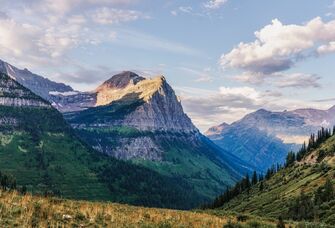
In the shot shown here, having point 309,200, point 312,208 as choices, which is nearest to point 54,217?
point 312,208

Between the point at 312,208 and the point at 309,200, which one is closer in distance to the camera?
the point at 312,208

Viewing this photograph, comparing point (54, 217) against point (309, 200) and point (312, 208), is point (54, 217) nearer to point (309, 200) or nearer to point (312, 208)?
point (312, 208)

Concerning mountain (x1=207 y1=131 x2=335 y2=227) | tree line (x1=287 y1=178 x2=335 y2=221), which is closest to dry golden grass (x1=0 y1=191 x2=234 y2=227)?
mountain (x1=207 y1=131 x2=335 y2=227)

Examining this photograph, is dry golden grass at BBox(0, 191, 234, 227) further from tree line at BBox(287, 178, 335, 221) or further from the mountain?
tree line at BBox(287, 178, 335, 221)

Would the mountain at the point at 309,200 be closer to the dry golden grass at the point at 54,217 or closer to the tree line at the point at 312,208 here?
the tree line at the point at 312,208

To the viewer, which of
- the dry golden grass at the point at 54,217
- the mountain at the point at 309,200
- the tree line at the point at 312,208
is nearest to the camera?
the dry golden grass at the point at 54,217

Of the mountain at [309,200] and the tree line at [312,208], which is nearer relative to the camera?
the tree line at [312,208]

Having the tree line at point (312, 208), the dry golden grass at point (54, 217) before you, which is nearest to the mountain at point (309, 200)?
the tree line at point (312, 208)

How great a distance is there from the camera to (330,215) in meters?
73.1

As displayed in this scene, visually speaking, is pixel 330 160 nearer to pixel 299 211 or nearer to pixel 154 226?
pixel 299 211

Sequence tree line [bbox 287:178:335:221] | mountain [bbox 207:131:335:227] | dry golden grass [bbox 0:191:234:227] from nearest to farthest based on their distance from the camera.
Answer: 1. dry golden grass [bbox 0:191:234:227]
2. tree line [bbox 287:178:335:221]
3. mountain [bbox 207:131:335:227]

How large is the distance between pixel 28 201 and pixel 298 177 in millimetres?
164389

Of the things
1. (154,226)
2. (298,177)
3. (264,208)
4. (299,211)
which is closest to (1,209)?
(154,226)

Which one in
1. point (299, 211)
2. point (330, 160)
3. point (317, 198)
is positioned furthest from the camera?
point (330, 160)
